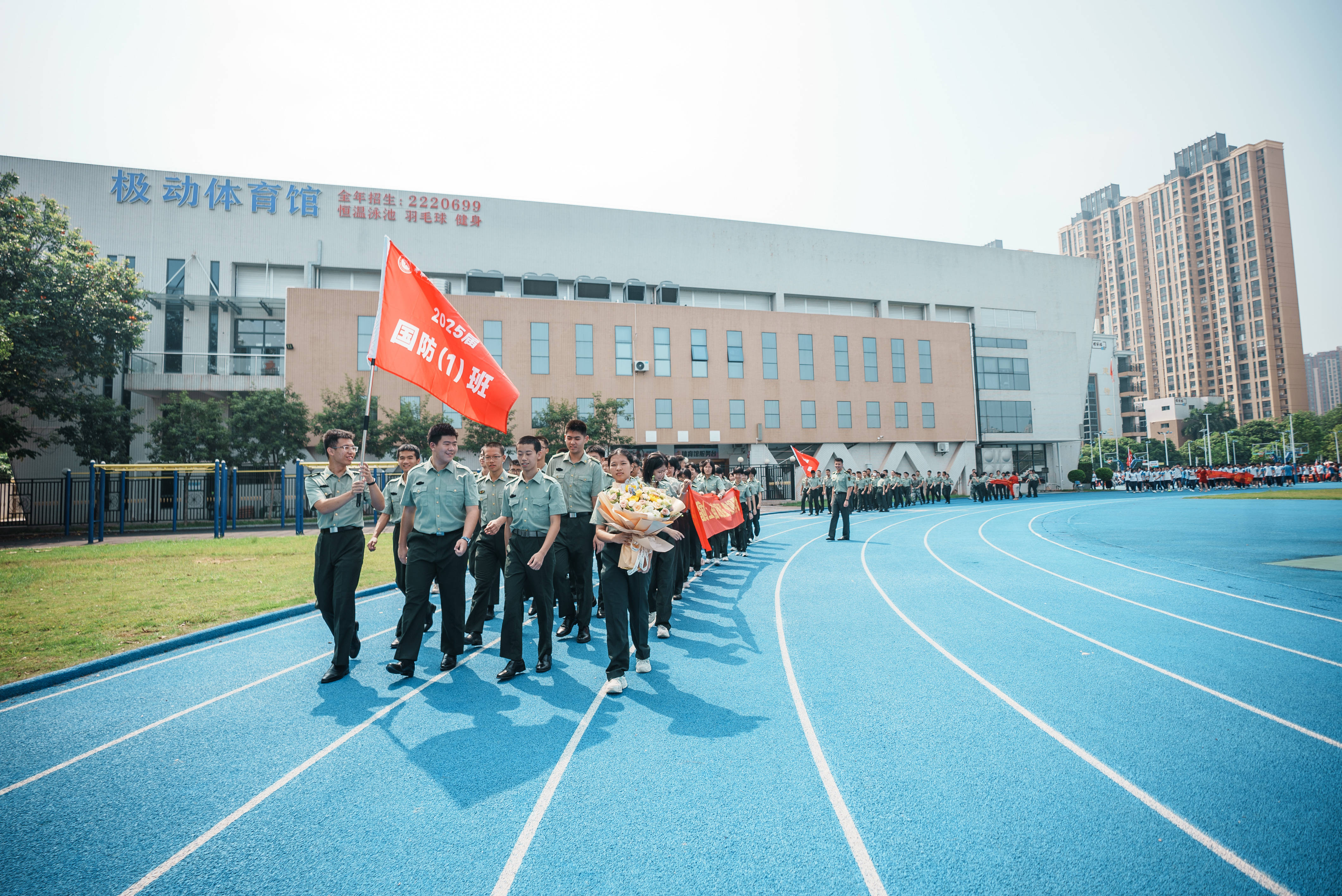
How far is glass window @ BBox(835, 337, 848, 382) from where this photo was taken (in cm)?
4222

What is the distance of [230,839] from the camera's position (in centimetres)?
312

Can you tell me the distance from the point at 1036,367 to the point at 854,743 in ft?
177

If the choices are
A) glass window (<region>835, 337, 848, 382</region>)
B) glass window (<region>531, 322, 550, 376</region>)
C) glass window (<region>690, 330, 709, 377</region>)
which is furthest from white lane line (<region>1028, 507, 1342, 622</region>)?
glass window (<region>835, 337, 848, 382</region>)

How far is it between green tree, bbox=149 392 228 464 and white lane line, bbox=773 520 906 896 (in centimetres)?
2800

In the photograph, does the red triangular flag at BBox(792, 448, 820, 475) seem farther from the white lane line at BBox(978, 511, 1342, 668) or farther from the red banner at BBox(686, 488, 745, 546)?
the white lane line at BBox(978, 511, 1342, 668)

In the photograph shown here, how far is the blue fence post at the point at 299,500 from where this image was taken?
19219 mm

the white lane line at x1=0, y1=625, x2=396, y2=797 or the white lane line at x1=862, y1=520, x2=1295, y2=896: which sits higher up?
the white lane line at x1=0, y1=625, x2=396, y2=797

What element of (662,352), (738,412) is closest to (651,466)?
(662,352)

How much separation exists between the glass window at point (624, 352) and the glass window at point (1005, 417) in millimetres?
27823

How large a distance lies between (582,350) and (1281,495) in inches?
1402

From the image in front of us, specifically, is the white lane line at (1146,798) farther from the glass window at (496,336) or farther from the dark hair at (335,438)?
the glass window at (496,336)

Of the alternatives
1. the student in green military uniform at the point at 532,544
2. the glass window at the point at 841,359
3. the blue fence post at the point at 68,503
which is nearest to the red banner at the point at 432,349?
the student in green military uniform at the point at 532,544

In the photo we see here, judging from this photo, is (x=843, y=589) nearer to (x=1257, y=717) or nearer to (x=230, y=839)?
(x=1257, y=717)

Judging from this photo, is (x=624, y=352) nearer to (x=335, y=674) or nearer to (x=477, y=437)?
(x=477, y=437)
